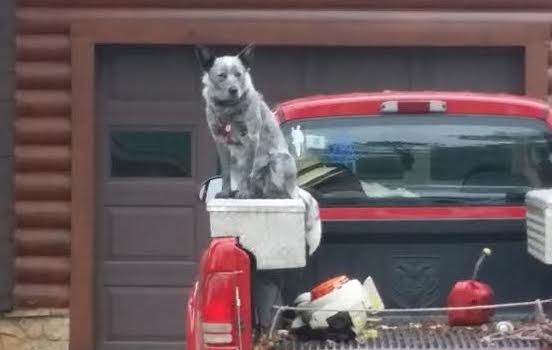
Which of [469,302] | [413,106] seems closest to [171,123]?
[413,106]

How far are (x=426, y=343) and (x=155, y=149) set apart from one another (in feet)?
17.1

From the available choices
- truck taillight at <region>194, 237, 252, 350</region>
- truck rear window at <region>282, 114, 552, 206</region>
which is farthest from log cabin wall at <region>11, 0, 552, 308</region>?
truck taillight at <region>194, 237, 252, 350</region>

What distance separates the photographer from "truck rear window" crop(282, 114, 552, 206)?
5.84m

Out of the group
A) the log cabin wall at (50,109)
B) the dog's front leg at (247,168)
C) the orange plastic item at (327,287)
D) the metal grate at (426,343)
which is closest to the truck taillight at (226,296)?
the metal grate at (426,343)

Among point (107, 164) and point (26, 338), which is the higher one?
point (107, 164)

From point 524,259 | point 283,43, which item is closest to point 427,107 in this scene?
point 524,259

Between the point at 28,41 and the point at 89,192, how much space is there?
1.12 metres

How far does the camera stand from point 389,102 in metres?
5.75

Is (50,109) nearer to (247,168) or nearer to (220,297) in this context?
(247,168)

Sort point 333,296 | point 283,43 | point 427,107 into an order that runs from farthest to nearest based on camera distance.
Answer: point 283,43, point 427,107, point 333,296

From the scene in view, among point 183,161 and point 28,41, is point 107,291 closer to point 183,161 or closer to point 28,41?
point 183,161

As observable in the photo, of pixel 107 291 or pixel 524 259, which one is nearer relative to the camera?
pixel 524 259

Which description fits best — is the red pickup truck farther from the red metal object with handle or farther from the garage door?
the garage door

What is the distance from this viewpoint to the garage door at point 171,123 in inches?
386
